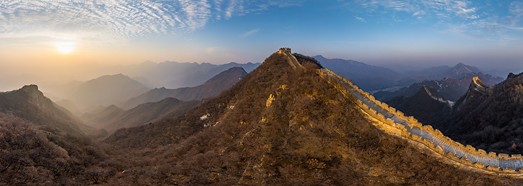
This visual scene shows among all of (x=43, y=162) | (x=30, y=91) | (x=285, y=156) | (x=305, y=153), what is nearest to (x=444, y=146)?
(x=305, y=153)

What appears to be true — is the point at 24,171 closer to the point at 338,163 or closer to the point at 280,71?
the point at 338,163

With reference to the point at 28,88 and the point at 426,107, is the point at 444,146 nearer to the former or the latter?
the point at 28,88

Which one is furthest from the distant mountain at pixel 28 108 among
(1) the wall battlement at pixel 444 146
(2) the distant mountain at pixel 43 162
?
(1) the wall battlement at pixel 444 146

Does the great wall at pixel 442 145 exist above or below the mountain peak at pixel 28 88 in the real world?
above

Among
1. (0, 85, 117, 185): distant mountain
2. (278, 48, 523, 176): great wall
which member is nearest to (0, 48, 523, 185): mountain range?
(0, 85, 117, 185): distant mountain

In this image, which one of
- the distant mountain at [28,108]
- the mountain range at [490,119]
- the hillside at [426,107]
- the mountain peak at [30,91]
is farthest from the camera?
the hillside at [426,107]

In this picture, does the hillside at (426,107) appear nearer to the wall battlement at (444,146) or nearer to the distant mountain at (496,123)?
the distant mountain at (496,123)
